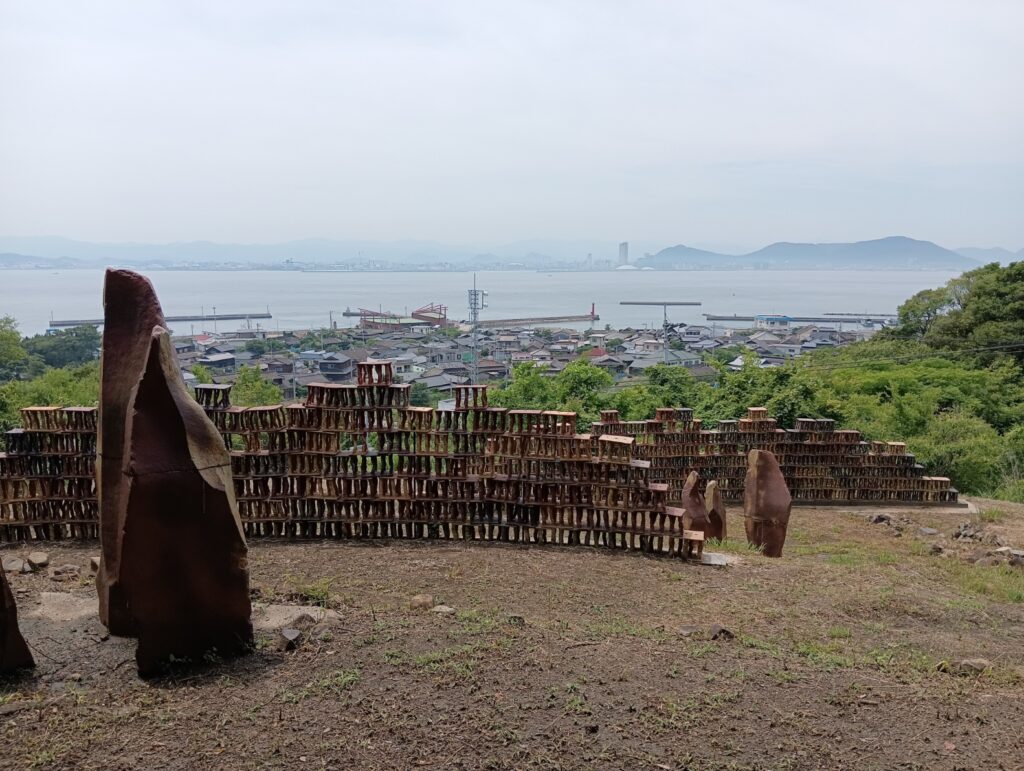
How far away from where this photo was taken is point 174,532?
19.4 feet

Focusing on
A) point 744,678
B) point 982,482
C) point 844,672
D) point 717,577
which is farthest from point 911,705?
point 982,482

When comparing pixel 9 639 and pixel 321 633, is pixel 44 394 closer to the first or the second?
pixel 9 639

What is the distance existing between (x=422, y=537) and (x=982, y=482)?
1918cm

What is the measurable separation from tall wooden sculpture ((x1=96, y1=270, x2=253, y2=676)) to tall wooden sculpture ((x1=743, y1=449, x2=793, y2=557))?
29.6 feet

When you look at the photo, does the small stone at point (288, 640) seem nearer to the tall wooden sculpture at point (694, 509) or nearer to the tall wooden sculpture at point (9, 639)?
the tall wooden sculpture at point (9, 639)

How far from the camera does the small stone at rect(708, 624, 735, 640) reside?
7.26m

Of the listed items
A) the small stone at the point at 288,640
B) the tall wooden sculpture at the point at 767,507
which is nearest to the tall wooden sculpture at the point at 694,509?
the tall wooden sculpture at the point at 767,507

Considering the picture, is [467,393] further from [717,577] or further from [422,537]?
[717,577]

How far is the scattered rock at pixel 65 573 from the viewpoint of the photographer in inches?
332

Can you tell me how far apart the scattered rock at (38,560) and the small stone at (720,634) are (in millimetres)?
7610

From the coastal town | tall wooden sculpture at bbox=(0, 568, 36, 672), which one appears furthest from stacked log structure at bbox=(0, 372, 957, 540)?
the coastal town

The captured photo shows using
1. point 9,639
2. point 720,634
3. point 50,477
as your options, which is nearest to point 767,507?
point 720,634

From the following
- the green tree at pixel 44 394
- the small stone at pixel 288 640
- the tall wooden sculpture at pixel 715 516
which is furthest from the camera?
the green tree at pixel 44 394

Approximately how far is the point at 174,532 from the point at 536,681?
9.91ft
